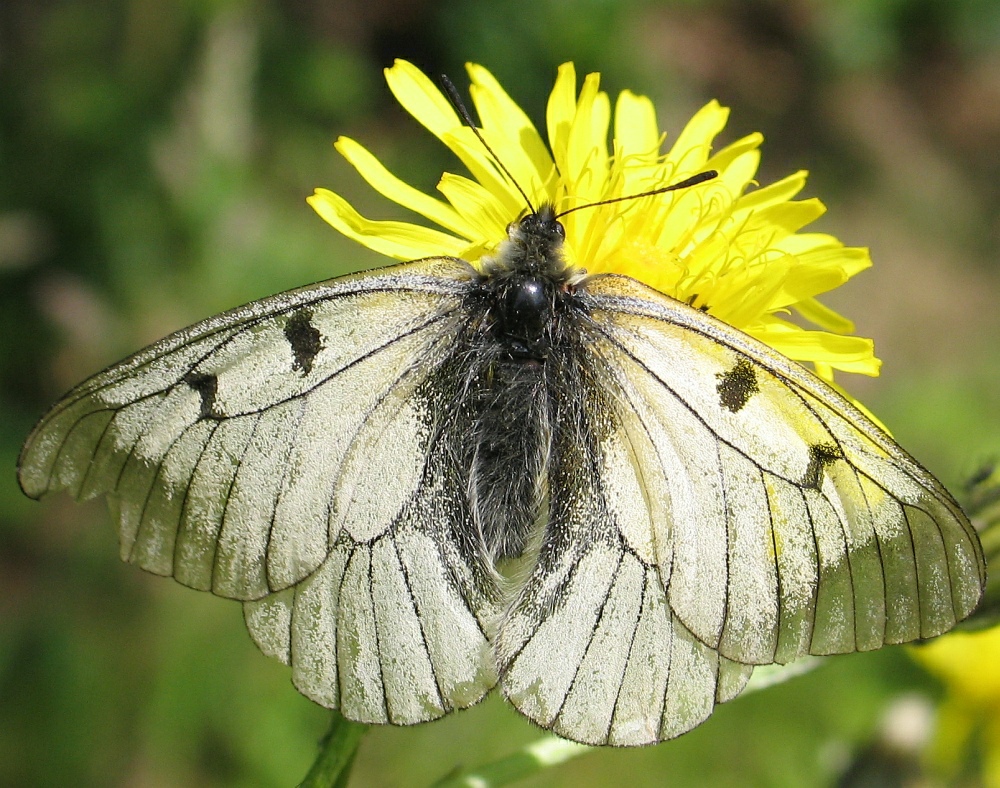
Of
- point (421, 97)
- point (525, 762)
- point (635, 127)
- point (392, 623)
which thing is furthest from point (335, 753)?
point (635, 127)

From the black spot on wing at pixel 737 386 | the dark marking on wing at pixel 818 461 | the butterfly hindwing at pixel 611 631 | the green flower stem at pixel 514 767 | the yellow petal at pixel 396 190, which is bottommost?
the green flower stem at pixel 514 767

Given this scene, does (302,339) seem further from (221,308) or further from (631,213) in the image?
(221,308)

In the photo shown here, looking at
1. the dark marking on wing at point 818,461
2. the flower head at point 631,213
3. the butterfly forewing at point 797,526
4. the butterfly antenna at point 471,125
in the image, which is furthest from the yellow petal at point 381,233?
the dark marking on wing at point 818,461

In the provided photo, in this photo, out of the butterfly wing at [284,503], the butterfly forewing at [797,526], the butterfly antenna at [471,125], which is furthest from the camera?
the butterfly antenna at [471,125]

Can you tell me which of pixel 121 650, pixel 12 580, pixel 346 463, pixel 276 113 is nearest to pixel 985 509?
pixel 346 463

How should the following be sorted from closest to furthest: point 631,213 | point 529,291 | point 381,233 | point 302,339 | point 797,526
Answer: point 797,526, point 302,339, point 529,291, point 381,233, point 631,213

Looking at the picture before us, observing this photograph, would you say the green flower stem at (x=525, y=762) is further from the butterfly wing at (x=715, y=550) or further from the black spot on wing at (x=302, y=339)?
the black spot on wing at (x=302, y=339)

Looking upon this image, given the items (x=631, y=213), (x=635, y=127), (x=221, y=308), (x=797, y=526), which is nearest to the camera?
(x=797, y=526)
